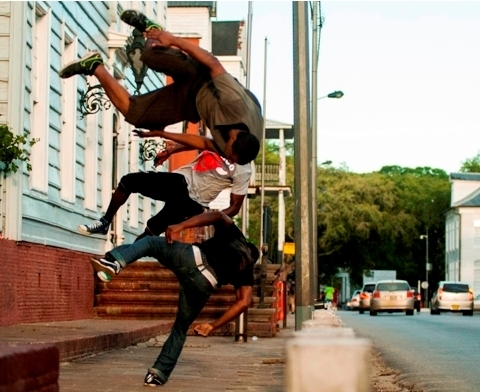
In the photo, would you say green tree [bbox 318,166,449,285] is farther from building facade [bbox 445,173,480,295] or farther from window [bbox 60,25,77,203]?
window [bbox 60,25,77,203]

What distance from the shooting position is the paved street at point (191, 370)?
1062cm

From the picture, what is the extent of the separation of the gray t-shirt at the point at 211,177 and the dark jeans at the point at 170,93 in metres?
0.75

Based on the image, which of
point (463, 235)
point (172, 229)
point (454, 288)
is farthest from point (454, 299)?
point (463, 235)

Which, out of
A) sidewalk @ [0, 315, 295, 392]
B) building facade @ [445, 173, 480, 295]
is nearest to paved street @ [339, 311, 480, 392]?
Result: sidewalk @ [0, 315, 295, 392]

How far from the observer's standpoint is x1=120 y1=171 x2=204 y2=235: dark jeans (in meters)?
9.20

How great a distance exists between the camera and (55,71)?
64.7ft

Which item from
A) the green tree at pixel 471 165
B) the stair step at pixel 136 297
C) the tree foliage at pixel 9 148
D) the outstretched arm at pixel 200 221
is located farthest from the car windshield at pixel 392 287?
the green tree at pixel 471 165

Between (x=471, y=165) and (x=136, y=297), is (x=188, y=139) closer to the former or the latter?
(x=136, y=297)

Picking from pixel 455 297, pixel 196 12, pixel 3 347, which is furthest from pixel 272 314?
pixel 455 297

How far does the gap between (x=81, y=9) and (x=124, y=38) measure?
278 cm

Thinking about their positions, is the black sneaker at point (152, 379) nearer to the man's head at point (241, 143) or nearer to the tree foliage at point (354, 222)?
the man's head at point (241, 143)

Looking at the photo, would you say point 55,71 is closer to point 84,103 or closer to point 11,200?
point 84,103

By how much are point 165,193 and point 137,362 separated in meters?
4.53

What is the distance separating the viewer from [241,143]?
7.97 m
